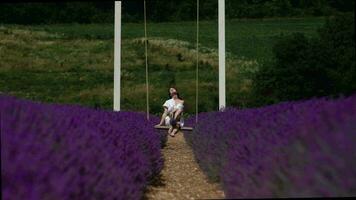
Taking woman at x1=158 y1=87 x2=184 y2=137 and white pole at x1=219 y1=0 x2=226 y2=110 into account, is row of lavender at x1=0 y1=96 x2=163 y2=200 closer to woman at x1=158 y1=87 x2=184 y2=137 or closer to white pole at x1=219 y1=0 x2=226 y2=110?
woman at x1=158 y1=87 x2=184 y2=137

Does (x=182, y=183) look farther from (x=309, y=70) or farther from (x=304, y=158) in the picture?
(x=309, y=70)

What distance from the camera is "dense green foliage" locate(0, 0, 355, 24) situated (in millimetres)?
13172

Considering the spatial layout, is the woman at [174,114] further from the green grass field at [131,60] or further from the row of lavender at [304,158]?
the row of lavender at [304,158]

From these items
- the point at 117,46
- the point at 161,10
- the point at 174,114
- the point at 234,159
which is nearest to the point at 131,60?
the point at 161,10

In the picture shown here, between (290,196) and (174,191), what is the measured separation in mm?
4480

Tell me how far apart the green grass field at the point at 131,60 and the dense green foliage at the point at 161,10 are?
1.15m

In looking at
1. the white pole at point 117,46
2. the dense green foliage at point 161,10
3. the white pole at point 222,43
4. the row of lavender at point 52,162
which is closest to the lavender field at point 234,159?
the row of lavender at point 52,162

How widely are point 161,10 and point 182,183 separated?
9.80 m

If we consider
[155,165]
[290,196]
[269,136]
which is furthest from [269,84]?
[290,196]

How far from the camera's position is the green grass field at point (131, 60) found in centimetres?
1866

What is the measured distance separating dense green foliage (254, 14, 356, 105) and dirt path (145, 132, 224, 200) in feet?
8.32

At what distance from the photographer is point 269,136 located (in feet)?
12.2

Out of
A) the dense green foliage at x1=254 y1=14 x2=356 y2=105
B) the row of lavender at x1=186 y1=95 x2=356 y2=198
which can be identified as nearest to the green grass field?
the dense green foliage at x1=254 y1=14 x2=356 y2=105

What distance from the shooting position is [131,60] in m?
22.9
